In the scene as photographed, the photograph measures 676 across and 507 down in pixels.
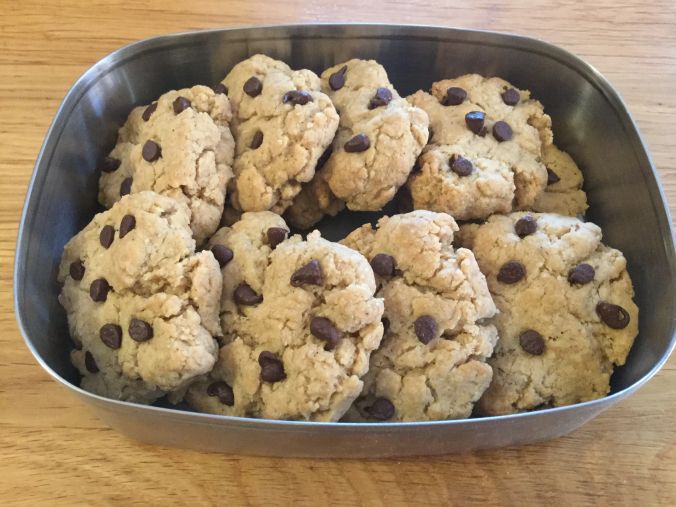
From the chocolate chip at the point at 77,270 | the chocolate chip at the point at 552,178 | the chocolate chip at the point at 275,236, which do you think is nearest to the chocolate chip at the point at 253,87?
the chocolate chip at the point at 275,236

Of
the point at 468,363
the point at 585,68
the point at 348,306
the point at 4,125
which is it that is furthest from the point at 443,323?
the point at 4,125

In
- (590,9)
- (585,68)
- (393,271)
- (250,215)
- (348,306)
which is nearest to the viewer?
(348,306)

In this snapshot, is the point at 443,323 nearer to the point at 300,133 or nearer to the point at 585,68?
the point at 300,133

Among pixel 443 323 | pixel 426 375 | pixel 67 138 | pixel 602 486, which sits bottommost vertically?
pixel 602 486

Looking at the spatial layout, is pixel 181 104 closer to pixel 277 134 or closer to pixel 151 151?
pixel 151 151

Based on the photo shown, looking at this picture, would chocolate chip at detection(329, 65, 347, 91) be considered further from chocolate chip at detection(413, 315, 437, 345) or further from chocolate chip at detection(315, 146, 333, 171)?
chocolate chip at detection(413, 315, 437, 345)

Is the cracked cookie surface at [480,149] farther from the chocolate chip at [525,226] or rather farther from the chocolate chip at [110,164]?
the chocolate chip at [110,164]

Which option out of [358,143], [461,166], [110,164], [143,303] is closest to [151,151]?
[110,164]
